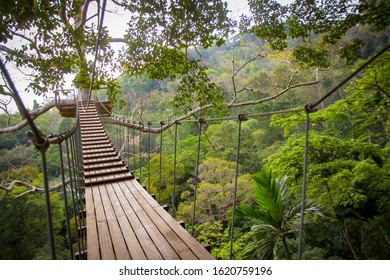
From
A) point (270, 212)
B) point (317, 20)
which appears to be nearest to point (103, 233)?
point (270, 212)

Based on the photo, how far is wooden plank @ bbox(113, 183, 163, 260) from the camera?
1139mm

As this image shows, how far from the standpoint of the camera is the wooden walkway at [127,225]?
3.74ft

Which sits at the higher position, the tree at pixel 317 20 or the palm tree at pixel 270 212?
the tree at pixel 317 20

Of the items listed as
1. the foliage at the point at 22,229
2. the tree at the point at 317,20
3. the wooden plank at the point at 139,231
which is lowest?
the foliage at the point at 22,229

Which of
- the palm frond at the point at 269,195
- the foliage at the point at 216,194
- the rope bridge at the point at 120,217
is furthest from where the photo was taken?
the foliage at the point at 216,194

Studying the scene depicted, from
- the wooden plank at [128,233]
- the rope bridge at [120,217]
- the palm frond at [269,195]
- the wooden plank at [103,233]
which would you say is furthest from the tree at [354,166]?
the wooden plank at [103,233]

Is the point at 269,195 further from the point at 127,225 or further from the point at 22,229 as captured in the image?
the point at 22,229

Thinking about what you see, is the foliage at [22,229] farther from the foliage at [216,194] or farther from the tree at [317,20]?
the tree at [317,20]

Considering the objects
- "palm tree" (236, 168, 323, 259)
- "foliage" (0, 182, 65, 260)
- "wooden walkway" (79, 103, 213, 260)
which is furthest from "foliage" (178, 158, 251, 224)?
"wooden walkway" (79, 103, 213, 260)

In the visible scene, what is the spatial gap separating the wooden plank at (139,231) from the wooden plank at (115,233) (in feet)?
0.27

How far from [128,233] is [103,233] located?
14 cm

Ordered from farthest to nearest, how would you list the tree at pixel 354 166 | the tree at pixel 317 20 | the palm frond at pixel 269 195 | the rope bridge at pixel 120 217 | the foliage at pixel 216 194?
the foliage at pixel 216 194 → the tree at pixel 354 166 → the palm frond at pixel 269 195 → the tree at pixel 317 20 → the rope bridge at pixel 120 217

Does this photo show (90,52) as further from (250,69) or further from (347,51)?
(250,69)

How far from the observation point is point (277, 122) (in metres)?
4.16
